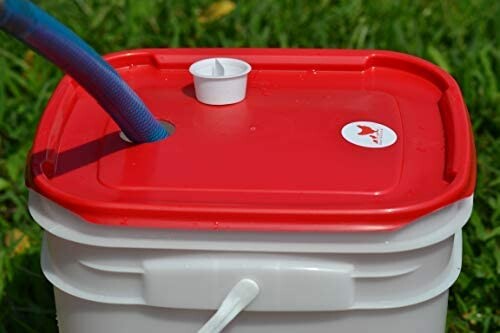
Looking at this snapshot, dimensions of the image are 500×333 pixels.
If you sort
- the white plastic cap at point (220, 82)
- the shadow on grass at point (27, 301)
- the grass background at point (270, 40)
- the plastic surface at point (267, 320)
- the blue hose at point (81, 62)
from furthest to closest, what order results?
the grass background at point (270, 40)
the shadow on grass at point (27, 301)
the white plastic cap at point (220, 82)
the plastic surface at point (267, 320)
the blue hose at point (81, 62)

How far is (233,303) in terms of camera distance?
3.40 feet

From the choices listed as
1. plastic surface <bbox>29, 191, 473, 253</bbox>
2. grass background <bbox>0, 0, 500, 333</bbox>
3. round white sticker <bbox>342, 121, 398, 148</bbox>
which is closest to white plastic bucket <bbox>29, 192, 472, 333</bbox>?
plastic surface <bbox>29, 191, 473, 253</bbox>

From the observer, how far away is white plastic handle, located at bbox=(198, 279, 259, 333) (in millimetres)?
1031

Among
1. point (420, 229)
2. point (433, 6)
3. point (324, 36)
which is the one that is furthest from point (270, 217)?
point (433, 6)

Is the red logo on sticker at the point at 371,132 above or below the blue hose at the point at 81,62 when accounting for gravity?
below

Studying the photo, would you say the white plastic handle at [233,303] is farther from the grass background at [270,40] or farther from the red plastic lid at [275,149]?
the grass background at [270,40]

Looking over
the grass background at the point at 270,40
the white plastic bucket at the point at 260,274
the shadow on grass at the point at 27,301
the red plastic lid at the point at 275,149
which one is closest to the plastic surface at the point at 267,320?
the white plastic bucket at the point at 260,274

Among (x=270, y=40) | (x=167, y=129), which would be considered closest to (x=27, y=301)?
(x=167, y=129)

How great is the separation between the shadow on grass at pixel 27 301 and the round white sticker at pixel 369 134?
0.66 meters

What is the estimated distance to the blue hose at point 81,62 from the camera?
0.94m

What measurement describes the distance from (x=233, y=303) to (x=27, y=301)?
64 cm

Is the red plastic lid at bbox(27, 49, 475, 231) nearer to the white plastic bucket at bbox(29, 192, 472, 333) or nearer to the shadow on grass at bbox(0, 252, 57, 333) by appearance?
the white plastic bucket at bbox(29, 192, 472, 333)

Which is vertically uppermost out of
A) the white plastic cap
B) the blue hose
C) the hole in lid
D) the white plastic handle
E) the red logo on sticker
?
the blue hose

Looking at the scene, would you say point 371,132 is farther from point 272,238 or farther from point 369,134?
point 272,238
